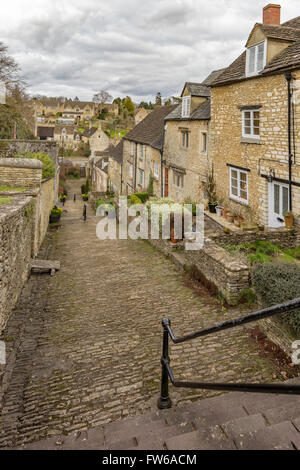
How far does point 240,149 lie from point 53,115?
141844 mm

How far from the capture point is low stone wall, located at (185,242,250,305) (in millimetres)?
7883

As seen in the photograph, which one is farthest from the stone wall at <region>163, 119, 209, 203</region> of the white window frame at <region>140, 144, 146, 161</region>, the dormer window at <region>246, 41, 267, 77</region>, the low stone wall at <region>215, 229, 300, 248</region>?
the low stone wall at <region>215, 229, 300, 248</region>

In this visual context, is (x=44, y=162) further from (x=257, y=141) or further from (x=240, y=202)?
(x=257, y=141)

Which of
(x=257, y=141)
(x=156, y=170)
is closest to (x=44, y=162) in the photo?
(x=156, y=170)

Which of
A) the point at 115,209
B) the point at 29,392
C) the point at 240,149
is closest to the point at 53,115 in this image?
the point at 115,209

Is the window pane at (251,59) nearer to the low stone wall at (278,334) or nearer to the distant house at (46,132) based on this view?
the low stone wall at (278,334)

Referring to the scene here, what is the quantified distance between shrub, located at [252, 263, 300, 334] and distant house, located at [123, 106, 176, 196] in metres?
18.0

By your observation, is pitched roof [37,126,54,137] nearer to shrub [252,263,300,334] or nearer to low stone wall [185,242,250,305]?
low stone wall [185,242,250,305]

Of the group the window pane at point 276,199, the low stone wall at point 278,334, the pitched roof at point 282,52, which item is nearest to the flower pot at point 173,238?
the window pane at point 276,199

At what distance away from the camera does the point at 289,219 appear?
11.3m

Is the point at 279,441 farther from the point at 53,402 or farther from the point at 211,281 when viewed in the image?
the point at 211,281

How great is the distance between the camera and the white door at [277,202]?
12.1 m

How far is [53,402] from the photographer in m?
4.84
